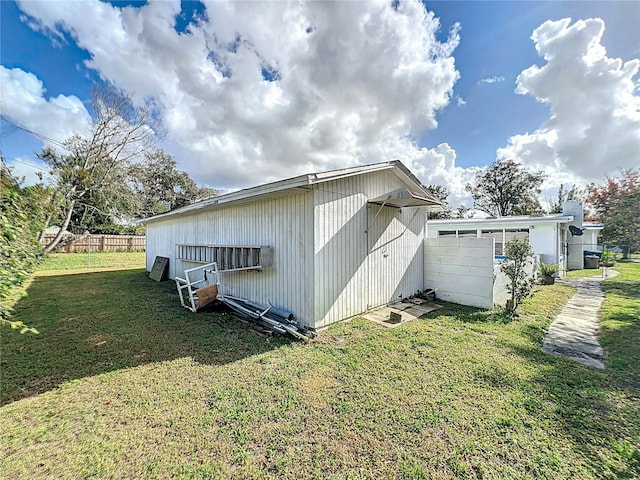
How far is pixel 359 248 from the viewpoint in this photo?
5.36 m

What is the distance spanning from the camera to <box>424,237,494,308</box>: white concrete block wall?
596 centimetres

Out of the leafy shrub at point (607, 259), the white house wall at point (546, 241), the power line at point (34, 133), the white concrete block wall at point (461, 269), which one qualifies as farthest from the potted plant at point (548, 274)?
the power line at point (34, 133)

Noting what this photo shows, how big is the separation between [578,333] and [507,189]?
2863 cm

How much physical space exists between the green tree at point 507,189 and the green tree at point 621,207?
8046 millimetres

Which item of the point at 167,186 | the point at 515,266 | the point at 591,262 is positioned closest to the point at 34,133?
the point at 515,266

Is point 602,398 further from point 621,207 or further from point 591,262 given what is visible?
point 591,262

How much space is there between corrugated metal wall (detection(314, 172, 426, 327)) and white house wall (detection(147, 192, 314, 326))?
25 centimetres

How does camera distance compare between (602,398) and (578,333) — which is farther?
(578,333)

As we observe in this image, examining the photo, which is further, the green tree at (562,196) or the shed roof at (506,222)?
the green tree at (562,196)

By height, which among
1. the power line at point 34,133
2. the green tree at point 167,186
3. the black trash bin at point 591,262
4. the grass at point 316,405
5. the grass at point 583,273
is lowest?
the grass at point 316,405

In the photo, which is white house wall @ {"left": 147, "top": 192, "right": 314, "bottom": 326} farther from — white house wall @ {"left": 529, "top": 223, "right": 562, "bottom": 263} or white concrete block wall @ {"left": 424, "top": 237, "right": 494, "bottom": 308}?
white house wall @ {"left": 529, "top": 223, "right": 562, "bottom": 263}

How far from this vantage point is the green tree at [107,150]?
37.3 ft

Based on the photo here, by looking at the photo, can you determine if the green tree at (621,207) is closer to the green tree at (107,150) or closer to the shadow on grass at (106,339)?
the shadow on grass at (106,339)

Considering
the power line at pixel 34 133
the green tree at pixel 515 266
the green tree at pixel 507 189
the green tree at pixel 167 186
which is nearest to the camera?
the green tree at pixel 515 266
